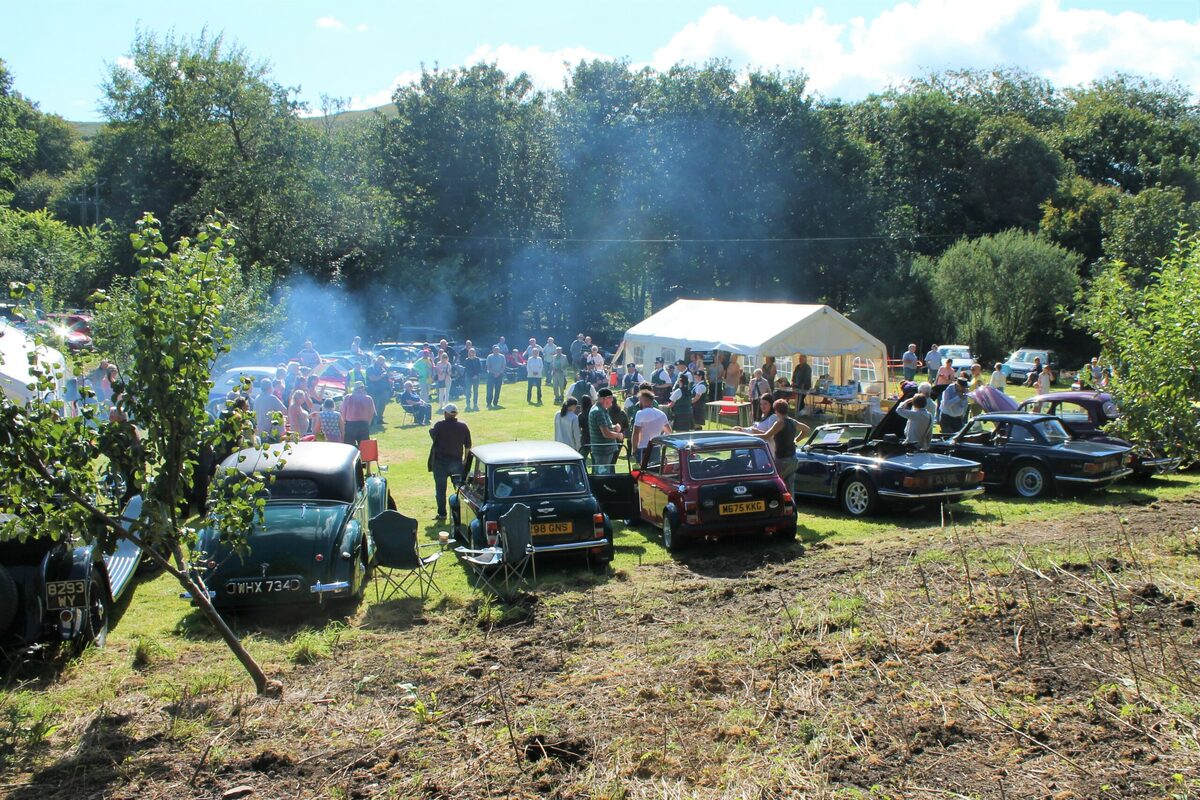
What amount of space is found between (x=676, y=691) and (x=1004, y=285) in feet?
138

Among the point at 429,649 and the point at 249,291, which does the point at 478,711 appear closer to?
the point at 429,649

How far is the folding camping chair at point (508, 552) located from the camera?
938 cm

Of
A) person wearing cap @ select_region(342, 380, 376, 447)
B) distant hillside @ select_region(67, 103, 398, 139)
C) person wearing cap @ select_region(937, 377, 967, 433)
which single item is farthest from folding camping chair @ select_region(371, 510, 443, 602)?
distant hillside @ select_region(67, 103, 398, 139)

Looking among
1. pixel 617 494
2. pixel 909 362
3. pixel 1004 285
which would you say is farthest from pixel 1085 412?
pixel 1004 285

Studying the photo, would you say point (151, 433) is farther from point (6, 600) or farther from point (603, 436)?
point (603, 436)

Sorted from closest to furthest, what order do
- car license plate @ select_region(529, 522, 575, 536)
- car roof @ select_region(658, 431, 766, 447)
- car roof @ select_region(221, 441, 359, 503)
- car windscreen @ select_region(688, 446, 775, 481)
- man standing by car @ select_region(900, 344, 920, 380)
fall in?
car roof @ select_region(221, 441, 359, 503), car license plate @ select_region(529, 522, 575, 536), car windscreen @ select_region(688, 446, 775, 481), car roof @ select_region(658, 431, 766, 447), man standing by car @ select_region(900, 344, 920, 380)

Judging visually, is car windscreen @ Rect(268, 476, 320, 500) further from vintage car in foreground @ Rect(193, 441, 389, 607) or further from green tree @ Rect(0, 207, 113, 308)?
green tree @ Rect(0, 207, 113, 308)

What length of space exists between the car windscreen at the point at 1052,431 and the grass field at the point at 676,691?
4.65 meters

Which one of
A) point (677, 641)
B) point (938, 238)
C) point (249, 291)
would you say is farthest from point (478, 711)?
point (938, 238)

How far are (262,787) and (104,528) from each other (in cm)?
212

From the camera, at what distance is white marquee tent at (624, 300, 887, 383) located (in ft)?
73.2

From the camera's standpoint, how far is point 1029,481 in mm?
14320

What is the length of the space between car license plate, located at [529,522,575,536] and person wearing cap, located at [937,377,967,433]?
932cm

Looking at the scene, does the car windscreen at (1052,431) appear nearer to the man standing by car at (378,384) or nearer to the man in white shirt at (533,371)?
the man standing by car at (378,384)
